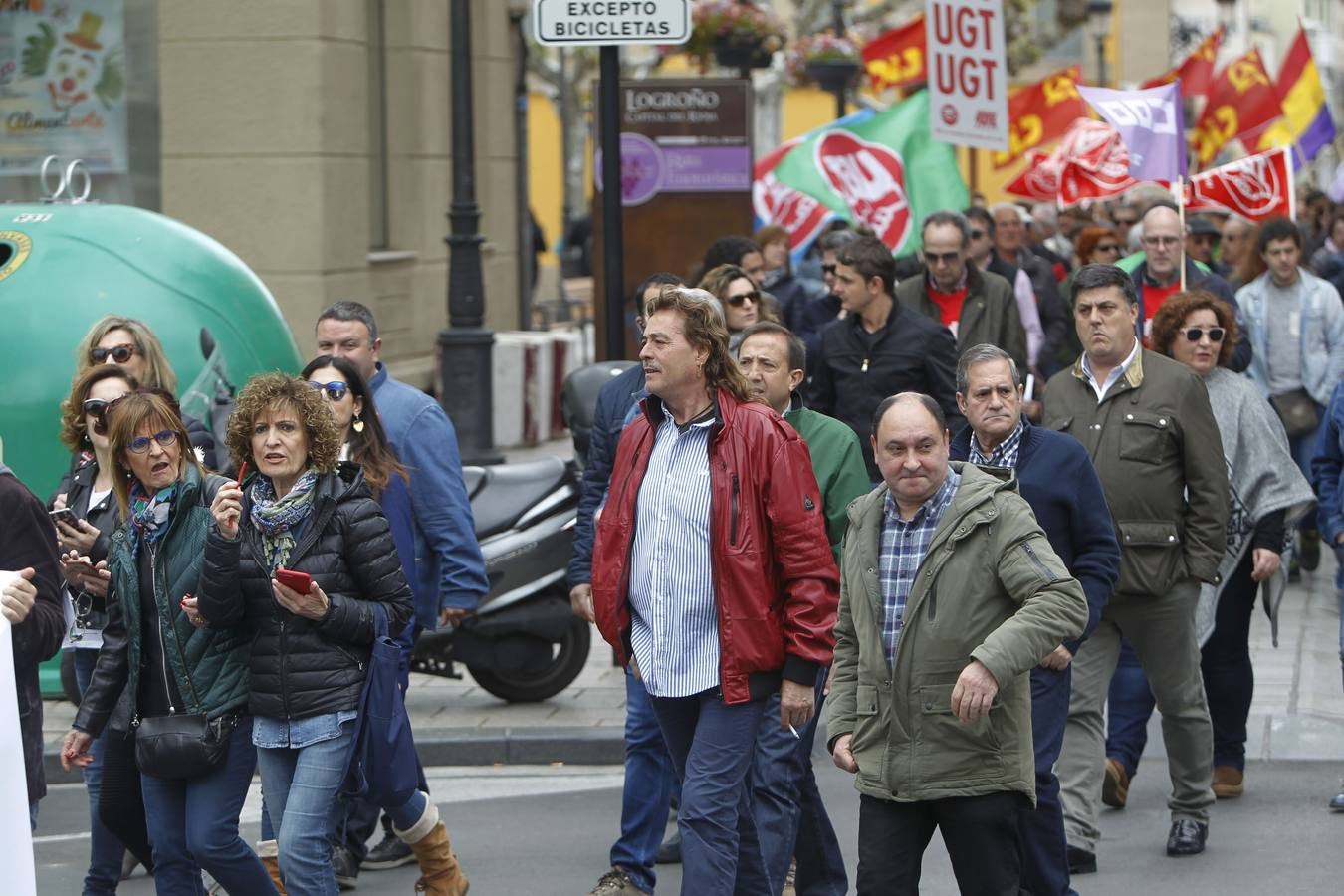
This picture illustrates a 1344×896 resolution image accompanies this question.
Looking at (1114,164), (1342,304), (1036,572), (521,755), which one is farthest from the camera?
(1114,164)

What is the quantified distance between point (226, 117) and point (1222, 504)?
1081 centimetres

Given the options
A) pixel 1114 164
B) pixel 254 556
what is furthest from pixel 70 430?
pixel 1114 164

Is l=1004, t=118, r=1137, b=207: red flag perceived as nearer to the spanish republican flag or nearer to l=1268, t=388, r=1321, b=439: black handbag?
l=1268, t=388, r=1321, b=439: black handbag

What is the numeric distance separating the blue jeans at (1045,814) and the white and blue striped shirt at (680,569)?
38.9 inches

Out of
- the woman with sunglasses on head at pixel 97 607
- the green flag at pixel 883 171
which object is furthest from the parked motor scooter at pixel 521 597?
the green flag at pixel 883 171

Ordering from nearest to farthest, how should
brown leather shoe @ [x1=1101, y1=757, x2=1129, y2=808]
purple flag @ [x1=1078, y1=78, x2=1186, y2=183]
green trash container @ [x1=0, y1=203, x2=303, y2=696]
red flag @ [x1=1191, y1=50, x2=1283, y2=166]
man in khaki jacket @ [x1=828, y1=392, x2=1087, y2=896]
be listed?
man in khaki jacket @ [x1=828, y1=392, x2=1087, y2=896]
brown leather shoe @ [x1=1101, y1=757, x2=1129, y2=808]
green trash container @ [x1=0, y1=203, x2=303, y2=696]
purple flag @ [x1=1078, y1=78, x2=1186, y2=183]
red flag @ [x1=1191, y1=50, x2=1283, y2=166]

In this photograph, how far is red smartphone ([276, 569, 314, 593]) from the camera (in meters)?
5.57

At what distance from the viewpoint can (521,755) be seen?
29.8 feet

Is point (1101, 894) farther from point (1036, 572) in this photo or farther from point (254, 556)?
point (254, 556)

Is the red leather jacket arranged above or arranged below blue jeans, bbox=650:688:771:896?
above

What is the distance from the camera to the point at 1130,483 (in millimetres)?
7109

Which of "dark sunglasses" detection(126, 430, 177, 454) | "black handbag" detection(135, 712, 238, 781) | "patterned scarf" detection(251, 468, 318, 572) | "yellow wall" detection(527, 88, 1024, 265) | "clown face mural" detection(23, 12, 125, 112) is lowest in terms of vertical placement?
"black handbag" detection(135, 712, 238, 781)

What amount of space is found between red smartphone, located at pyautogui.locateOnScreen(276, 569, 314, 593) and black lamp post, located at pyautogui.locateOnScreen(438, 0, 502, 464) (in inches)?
388

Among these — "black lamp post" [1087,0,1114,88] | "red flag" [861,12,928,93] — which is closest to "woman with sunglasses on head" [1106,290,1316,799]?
"red flag" [861,12,928,93]
